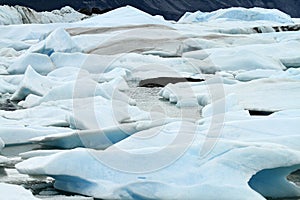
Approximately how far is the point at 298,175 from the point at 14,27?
46.3 feet

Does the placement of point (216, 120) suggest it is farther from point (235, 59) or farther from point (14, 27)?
point (14, 27)

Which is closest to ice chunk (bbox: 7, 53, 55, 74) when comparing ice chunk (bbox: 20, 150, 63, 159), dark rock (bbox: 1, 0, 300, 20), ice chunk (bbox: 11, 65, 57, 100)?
ice chunk (bbox: 11, 65, 57, 100)

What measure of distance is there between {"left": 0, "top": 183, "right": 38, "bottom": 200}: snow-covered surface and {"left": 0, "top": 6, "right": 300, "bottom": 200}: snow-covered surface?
278mm

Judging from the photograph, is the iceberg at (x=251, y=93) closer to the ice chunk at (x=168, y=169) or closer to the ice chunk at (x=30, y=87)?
the ice chunk at (x=30, y=87)

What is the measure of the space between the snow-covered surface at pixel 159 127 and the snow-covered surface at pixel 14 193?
28 centimetres

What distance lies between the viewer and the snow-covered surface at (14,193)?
Result: 2324 mm

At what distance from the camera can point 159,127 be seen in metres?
3.53

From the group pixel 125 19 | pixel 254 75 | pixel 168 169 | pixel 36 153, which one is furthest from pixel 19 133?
pixel 125 19

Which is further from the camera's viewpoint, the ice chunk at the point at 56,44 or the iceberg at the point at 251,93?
the ice chunk at the point at 56,44

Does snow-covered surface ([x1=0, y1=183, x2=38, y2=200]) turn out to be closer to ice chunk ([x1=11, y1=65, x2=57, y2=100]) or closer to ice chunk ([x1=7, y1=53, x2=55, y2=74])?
ice chunk ([x1=11, y1=65, x2=57, y2=100])

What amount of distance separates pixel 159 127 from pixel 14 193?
51.2 inches

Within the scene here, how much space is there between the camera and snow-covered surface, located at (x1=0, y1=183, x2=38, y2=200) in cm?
232

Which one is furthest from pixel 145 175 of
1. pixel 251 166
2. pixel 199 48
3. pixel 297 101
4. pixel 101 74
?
pixel 199 48

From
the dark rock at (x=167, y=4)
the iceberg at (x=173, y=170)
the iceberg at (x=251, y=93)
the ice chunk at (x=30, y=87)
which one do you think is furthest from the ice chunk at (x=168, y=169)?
the dark rock at (x=167, y=4)
